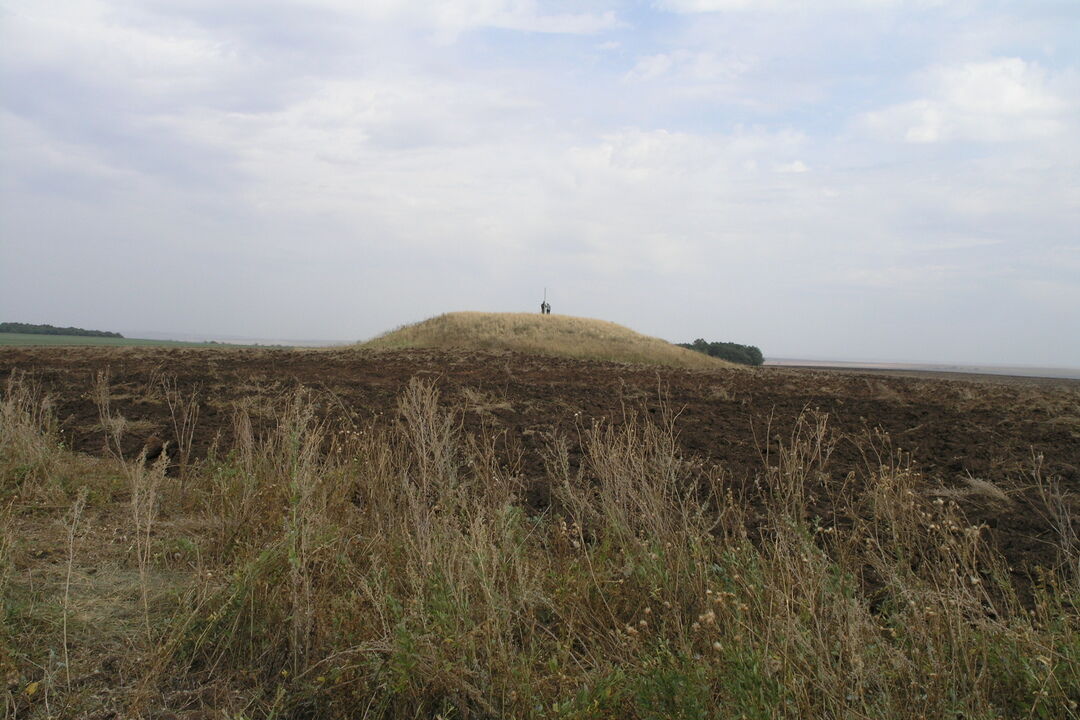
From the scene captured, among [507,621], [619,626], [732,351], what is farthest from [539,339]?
[507,621]

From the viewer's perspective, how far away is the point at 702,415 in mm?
11023

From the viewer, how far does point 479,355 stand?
26.4 meters

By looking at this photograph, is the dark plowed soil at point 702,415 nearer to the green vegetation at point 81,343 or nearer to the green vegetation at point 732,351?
the green vegetation at point 81,343

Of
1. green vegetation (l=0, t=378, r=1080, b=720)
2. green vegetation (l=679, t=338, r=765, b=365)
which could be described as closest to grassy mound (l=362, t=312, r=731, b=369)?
green vegetation (l=679, t=338, r=765, b=365)

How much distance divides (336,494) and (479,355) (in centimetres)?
2103

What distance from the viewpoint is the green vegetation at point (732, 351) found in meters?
52.4

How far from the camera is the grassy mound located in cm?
3391

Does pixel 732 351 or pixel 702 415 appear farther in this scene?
pixel 732 351

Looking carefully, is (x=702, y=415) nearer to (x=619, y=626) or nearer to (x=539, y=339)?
(x=619, y=626)

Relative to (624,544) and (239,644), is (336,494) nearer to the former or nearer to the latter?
(239,644)

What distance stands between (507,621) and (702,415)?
26.5 feet

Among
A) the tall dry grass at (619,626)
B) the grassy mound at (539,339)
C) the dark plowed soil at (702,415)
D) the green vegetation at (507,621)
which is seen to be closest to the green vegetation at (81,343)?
the grassy mound at (539,339)

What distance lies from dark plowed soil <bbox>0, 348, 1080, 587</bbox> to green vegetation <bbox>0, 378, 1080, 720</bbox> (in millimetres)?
1600

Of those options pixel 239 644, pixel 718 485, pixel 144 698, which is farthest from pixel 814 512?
pixel 144 698
